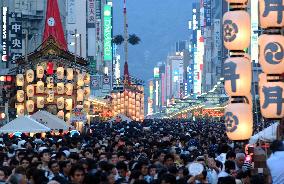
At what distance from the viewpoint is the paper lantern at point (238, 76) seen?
71.9ft

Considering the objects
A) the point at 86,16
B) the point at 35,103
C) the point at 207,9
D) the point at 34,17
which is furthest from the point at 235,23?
the point at 207,9

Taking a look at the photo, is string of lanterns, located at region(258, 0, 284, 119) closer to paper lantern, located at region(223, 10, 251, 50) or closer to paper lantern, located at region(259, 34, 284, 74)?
paper lantern, located at region(259, 34, 284, 74)

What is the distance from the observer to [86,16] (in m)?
109

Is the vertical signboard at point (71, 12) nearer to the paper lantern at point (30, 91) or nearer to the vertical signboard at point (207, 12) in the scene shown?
the vertical signboard at point (207, 12)

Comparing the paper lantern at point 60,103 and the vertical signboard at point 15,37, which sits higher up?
the vertical signboard at point 15,37

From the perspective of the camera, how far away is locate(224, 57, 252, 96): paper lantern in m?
21.9

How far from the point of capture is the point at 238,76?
21969mm

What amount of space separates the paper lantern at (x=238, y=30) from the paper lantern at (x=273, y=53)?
3.18 feet

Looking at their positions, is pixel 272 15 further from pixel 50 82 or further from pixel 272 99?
pixel 50 82

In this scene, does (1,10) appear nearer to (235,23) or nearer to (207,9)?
(235,23)

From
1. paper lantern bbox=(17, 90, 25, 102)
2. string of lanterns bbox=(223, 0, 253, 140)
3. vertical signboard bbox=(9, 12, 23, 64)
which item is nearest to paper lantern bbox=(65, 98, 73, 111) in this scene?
paper lantern bbox=(17, 90, 25, 102)

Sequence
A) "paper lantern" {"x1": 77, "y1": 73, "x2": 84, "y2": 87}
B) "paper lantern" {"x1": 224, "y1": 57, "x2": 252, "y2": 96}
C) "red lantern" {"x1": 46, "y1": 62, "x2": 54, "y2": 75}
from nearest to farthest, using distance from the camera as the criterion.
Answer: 1. "paper lantern" {"x1": 224, "y1": 57, "x2": 252, "y2": 96}
2. "red lantern" {"x1": 46, "y1": 62, "x2": 54, "y2": 75}
3. "paper lantern" {"x1": 77, "y1": 73, "x2": 84, "y2": 87}

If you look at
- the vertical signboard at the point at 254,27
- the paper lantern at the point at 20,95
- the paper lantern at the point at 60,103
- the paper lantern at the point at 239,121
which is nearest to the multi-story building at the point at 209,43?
the vertical signboard at the point at 254,27

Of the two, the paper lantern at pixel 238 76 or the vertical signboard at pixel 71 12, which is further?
the vertical signboard at pixel 71 12
